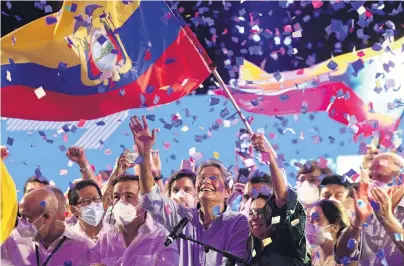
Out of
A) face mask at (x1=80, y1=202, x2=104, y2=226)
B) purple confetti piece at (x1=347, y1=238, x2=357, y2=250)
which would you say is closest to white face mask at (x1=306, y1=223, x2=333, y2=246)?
purple confetti piece at (x1=347, y1=238, x2=357, y2=250)

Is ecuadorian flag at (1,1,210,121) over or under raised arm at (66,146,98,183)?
over

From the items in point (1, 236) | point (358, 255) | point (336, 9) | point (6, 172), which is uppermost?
point (336, 9)

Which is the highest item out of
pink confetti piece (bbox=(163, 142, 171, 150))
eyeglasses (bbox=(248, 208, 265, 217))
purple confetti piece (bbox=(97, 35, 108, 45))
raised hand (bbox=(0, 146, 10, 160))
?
purple confetti piece (bbox=(97, 35, 108, 45))

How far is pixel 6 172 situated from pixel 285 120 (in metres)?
1.51

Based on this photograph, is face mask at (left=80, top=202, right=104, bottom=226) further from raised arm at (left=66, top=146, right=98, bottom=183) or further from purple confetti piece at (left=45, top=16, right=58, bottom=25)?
purple confetti piece at (left=45, top=16, right=58, bottom=25)

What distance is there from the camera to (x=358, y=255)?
361 centimetres

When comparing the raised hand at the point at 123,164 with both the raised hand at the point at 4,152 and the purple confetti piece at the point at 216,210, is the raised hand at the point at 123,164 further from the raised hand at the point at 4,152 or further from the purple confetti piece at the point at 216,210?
the raised hand at the point at 4,152

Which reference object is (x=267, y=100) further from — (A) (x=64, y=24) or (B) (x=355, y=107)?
(A) (x=64, y=24)

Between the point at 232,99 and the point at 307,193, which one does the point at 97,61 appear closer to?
the point at 232,99

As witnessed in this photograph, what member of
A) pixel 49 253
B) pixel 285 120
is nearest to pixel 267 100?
pixel 285 120

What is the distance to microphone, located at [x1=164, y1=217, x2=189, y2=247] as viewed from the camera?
3.64 metres

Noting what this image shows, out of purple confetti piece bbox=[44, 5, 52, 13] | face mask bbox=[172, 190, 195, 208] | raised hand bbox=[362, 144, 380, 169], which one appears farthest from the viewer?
purple confetti piece bbox=[44, 5, 52, 13]

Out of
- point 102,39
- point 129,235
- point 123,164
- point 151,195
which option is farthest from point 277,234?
point 102,39

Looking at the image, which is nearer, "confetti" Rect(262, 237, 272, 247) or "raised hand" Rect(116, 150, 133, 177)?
"confetti" Rect(262, 237, 272, 247)
